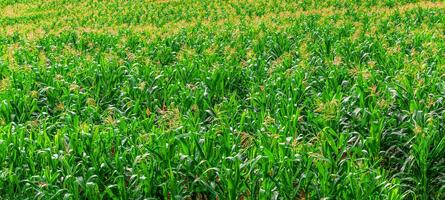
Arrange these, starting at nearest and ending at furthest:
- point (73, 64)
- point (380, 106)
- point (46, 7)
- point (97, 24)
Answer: point (380, 106)
point (73, 64)
point (97, 24)
point (46, 7)

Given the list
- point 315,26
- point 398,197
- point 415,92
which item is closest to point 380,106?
point 415,92

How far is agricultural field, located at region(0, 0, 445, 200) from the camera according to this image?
17.6 feet

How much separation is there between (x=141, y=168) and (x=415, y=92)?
3623 millimetres

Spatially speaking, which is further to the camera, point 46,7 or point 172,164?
point 46,7

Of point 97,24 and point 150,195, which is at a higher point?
point 150,195

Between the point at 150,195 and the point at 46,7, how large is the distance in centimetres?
2475

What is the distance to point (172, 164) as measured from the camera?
563 centimetres

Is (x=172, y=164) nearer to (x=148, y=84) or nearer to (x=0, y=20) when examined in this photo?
(x=148, y=84)

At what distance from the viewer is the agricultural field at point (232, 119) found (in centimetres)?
536

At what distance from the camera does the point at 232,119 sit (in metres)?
7.03

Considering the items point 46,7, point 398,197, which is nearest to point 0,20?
point 46,7

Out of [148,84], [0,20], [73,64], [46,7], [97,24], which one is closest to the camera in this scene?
[148,84]

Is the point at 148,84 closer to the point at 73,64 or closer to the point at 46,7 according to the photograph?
the point at 73,64

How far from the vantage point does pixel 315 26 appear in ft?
51.1
